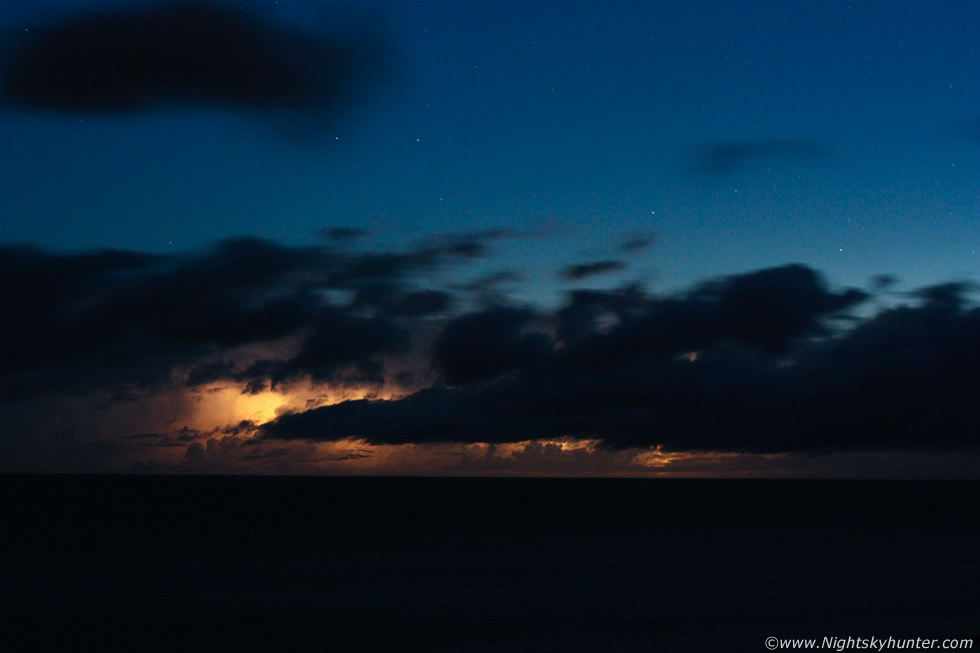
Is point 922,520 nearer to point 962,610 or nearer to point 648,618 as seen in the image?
point 962,610

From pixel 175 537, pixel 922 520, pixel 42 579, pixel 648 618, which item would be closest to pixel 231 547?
pixel 175 537

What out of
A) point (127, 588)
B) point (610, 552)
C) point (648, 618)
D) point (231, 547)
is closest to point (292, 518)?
point (231, 547)

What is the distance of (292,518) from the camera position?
103 m

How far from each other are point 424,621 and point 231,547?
33555mm

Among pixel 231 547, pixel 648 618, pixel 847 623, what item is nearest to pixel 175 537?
pixel 231 547

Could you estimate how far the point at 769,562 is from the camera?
55000 mm

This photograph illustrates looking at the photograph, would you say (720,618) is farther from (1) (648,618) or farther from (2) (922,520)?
(2) (922,520)

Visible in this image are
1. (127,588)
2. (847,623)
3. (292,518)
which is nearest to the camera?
(847,623)

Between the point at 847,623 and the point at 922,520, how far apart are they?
82.2 meters

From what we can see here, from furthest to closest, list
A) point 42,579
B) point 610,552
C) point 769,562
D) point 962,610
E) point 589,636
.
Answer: point 610,552 → point 769,562 → point 42,579 → point 962,610 → point 589,636

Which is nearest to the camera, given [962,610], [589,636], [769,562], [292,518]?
[589,636]

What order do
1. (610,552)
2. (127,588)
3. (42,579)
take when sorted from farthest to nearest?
(610,552), (42,579), (127,588)

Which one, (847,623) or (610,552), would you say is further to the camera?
(610,552)

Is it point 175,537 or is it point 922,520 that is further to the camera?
point 922,520
